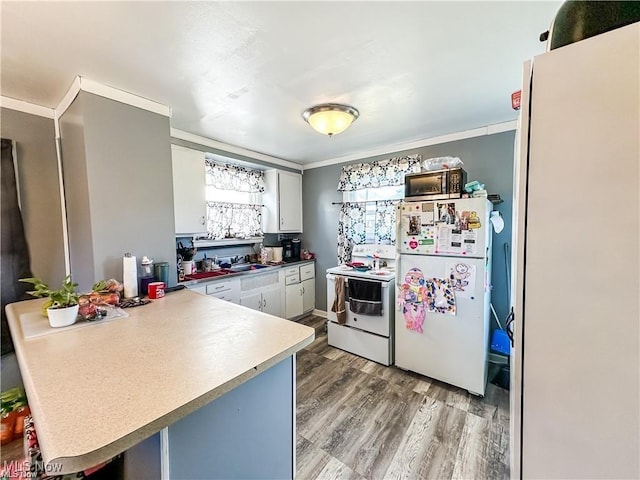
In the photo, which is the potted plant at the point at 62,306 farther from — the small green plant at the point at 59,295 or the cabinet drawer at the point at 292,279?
the cabinet drawer at the point at 292,279

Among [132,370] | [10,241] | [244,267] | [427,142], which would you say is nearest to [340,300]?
[244,267]

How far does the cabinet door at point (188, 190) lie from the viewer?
2738 mm

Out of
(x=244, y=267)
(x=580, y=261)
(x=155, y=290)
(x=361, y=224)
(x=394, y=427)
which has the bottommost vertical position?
(x=394, y=427)

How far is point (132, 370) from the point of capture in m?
0.86

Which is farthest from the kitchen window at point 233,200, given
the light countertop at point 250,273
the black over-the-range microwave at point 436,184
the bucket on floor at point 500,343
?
the bucket on floor at point 500,343

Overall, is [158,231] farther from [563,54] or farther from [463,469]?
[463,469]

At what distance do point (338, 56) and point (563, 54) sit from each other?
1.14 metres

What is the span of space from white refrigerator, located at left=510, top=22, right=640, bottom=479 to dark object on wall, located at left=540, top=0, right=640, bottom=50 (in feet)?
0.36

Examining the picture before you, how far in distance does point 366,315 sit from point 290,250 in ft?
5.84

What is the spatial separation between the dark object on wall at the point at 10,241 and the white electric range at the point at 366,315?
2.63 metres

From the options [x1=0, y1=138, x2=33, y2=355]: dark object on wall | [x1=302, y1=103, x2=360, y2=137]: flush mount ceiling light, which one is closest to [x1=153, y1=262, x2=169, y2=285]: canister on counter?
[x1=0, y1=138, x2=33, y2=355]: dark object on wall

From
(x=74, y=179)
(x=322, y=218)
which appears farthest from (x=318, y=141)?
(x=74, y=179)

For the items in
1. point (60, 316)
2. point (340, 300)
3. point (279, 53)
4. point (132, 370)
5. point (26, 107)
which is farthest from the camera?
point (340, 300)

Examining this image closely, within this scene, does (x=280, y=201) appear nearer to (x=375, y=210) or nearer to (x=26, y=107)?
(x=375, y=210)
